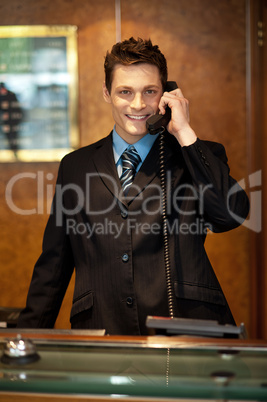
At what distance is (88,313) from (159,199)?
18.5 inches

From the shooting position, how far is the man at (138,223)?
6.03ft

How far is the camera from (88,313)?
6.25 feet

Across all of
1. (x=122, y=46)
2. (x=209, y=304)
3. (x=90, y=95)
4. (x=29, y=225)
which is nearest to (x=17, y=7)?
(x=90, y=95)

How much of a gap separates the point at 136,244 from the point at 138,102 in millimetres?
488

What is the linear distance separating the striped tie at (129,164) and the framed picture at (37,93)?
1850mm

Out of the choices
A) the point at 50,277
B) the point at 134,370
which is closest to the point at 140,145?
the point at 50,277

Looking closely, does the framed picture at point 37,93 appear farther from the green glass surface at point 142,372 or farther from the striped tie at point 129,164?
the green glass surface at point 142,372

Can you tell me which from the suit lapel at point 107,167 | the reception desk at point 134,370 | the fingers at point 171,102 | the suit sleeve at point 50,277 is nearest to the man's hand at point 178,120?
the fingers at point 171,102

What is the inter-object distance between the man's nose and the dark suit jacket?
18 cm

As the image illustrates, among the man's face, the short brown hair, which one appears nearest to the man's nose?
the man's face

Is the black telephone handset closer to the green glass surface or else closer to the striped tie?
the striped tie

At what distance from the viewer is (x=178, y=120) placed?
1876 millimetres

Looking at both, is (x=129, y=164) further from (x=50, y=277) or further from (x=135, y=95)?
(x=50, y=277)

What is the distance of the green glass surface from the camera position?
3.37ft
